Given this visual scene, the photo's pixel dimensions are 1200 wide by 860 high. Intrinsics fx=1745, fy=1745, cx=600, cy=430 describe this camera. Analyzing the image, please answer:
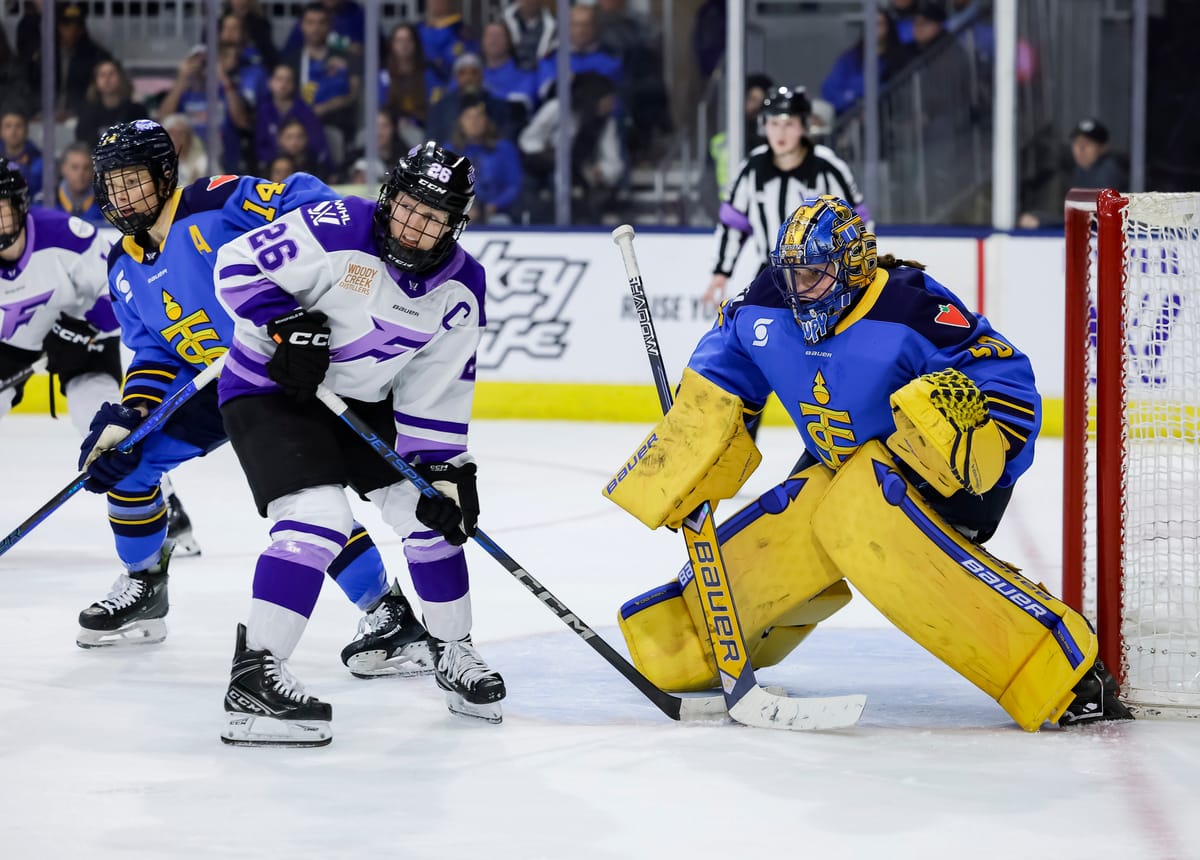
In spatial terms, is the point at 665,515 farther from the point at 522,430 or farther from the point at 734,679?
the point at 522,430

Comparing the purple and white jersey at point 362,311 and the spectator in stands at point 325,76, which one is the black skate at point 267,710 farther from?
the spectator in stands at point 325,76

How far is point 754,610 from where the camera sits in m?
3.04

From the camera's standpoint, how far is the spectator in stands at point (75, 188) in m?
7.58

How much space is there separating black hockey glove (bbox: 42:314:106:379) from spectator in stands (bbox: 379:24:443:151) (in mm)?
3423

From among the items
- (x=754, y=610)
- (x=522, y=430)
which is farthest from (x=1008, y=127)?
(x=754, y=610)

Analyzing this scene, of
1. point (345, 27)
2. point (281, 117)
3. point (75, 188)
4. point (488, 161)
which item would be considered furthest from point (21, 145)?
point (488, 161)

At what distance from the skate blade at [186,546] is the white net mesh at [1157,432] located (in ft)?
7.66

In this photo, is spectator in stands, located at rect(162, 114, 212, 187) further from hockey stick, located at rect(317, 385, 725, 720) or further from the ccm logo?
the ccm logo

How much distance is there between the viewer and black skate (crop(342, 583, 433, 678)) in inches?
128

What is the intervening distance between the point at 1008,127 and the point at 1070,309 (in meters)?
4.27

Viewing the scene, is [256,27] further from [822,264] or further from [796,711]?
[796,711]

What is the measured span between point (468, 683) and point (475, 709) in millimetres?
45

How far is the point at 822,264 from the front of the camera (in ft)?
9.22

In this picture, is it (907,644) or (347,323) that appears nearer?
(347,323)
